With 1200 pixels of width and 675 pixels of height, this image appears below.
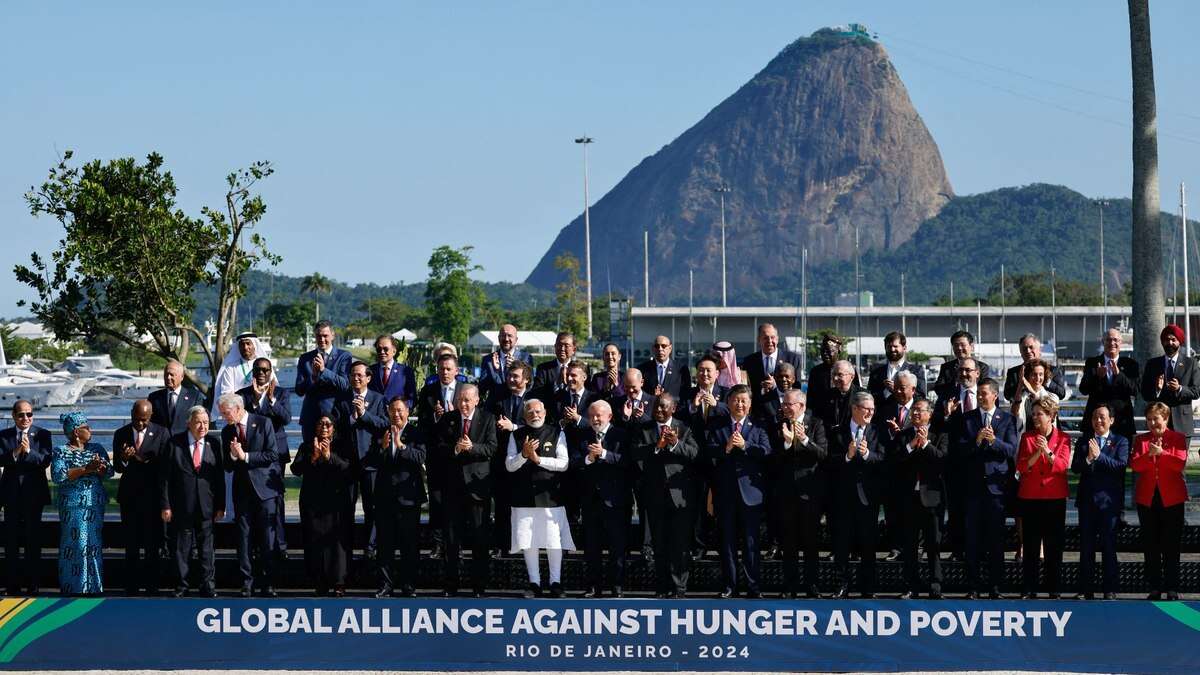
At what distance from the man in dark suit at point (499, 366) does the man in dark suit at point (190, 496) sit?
7.20ft

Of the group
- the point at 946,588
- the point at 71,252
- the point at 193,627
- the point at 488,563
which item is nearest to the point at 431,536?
the point at 488,563

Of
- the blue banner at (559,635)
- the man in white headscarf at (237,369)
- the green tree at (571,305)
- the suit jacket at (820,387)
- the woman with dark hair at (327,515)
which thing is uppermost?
the green tree at (571,305)

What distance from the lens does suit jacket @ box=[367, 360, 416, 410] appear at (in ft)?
36.1

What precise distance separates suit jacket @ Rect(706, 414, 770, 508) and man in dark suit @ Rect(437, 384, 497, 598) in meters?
1.67

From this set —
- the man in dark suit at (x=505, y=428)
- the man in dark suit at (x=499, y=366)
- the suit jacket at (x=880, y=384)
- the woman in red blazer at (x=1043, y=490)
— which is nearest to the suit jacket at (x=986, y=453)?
the woman in red blazer at (x=1043, y=490)

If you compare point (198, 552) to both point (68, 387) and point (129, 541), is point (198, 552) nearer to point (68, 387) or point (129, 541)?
point (129, 541)

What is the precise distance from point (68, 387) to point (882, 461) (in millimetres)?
51583

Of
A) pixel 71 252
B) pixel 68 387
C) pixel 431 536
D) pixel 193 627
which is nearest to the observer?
pixel 193 627

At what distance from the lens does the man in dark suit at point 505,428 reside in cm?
1056

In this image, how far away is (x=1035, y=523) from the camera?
10.1m

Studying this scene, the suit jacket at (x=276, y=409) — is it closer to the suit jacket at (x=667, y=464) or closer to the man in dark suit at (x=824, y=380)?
the suit jacket at (x=667, y=464)

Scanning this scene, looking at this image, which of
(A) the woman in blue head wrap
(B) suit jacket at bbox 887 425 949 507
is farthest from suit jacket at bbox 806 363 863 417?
(A) the woman in blue head wrap

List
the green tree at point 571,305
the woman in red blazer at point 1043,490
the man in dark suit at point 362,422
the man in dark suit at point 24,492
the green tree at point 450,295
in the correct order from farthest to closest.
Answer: the green tree at point 571,305 → the green tree at point 450,295 → the man in dark suit at point 24,492 → the man in dark suit at point 362,422 → the woman in red blazer at point 1043,490

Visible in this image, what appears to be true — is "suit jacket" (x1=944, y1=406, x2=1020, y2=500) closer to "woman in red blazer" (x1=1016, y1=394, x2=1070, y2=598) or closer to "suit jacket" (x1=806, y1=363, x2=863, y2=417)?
"woman in red blazer" (x1=1016, y1=394, x2=1070, y2=598)
